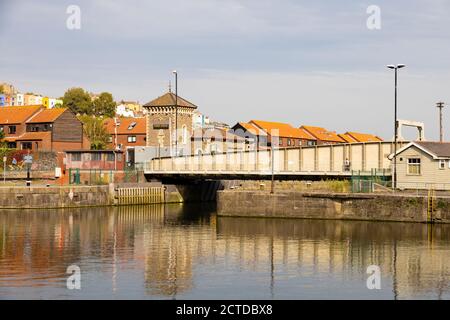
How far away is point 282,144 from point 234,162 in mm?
62727

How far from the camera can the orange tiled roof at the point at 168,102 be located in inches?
4190

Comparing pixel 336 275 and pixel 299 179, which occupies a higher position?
pixel 299 179

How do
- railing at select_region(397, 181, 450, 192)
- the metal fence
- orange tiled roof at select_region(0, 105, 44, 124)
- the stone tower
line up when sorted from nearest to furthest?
1. railing at select_region(397, 181, 450, 192)
2. the metal fence
3. the stone tower
4. orange tiled roof at select_region(0, 105, 44, 124)

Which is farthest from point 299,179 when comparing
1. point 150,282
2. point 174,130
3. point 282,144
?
point 282,144

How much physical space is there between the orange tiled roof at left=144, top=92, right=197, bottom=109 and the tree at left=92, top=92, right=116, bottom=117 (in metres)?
75.6

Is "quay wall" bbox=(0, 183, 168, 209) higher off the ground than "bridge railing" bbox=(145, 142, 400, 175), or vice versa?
"bridge railing" bbox=(145, 142, 400, 175)

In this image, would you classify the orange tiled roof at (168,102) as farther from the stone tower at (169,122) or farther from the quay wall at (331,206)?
the quay wall at (331,206)

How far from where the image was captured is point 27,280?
35.8 metres

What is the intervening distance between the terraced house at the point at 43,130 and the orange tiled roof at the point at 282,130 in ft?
138

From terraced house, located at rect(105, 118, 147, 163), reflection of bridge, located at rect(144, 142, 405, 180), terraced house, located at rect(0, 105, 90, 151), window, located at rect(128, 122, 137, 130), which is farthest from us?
window, located at rect(128, 122, 137, 130)

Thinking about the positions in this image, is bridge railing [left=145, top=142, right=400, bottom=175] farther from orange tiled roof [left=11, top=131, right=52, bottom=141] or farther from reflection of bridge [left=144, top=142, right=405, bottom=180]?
orange tiled roof [left=11, top=131, right=52, bottom=141]

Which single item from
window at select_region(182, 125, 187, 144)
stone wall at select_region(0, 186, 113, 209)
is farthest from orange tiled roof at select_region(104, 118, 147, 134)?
stone wall at select_region(0, 186, 113, 209)

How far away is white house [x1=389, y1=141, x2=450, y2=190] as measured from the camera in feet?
207
